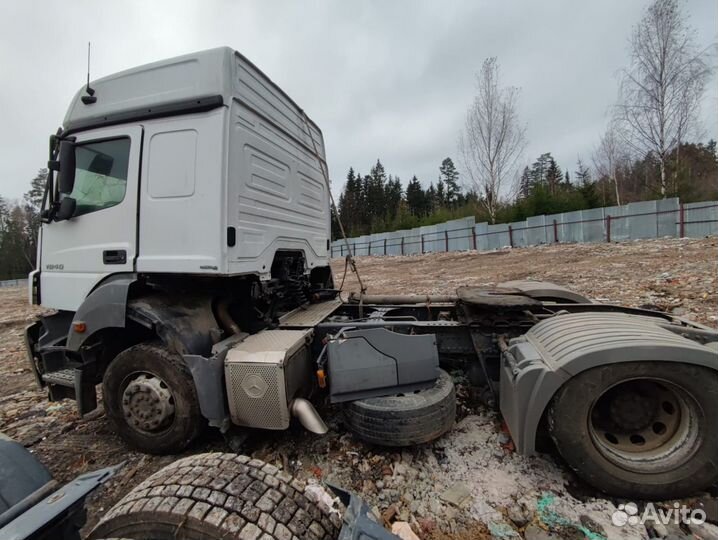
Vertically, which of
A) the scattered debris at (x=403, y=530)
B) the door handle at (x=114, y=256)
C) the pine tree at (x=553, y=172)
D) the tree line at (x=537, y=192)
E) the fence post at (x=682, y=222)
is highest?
the pine tree at (x=553, y=172)

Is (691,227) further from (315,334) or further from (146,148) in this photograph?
(146,148)

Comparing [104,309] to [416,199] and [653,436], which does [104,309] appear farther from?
[416,199]

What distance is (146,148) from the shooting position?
103 inches

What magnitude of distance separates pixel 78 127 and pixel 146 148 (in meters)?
0.80

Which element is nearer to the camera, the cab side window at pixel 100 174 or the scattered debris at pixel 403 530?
the scattered debris at pixel 403 530

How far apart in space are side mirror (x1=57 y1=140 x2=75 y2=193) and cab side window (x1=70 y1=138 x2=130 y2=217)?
12 centimetres

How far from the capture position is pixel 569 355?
198 cm

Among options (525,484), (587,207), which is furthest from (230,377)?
(587,207)

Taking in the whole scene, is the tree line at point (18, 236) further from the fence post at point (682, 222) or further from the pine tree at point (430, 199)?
the fence post at point (682, 222)

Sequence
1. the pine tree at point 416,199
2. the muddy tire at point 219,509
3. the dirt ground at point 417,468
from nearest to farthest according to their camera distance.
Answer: the muddy tire at point 219,509 → the dirt ground at point 417,468 → the pine tree at point 416,199

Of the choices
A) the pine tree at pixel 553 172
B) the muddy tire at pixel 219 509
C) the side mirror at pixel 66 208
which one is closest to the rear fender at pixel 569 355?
the muddy tire at pixel 219 509

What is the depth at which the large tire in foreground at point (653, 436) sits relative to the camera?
1.90m

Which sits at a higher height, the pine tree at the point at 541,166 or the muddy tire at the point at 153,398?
the pine tree at the point at 541,166

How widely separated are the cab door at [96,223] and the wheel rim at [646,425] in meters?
3.60
